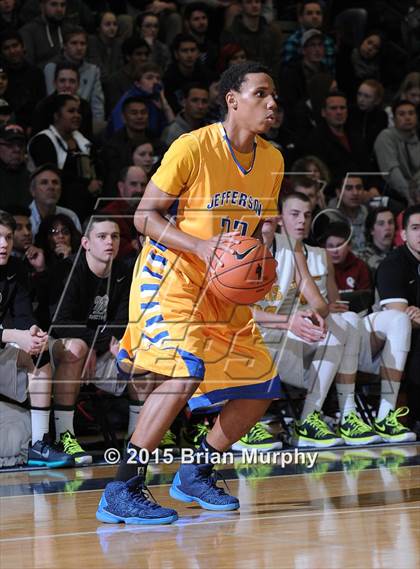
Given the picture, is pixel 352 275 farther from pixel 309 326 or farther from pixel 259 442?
pixel 309 326

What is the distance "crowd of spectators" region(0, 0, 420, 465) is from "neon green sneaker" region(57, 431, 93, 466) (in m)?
0.03

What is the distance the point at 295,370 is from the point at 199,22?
19.3 feet

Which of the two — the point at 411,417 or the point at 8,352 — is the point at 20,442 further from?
the point at 411,417

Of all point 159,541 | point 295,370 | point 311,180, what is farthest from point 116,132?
point 159,541

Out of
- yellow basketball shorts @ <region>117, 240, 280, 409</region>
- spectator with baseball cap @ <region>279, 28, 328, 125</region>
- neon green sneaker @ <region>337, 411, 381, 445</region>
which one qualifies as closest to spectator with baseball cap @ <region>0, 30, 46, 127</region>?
spectator with baseball cap @ <region>279, 28, 328, 125</region>

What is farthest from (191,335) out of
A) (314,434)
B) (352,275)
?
(352,275)

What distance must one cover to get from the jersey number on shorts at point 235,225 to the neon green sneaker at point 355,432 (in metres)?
2.79

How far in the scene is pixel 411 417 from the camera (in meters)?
8.01

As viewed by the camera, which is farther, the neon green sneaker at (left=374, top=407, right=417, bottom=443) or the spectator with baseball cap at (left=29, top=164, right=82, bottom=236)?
the spectator with baseball cap at (left=29, top=164, right=82, bottom=236)

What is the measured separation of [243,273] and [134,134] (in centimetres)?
543

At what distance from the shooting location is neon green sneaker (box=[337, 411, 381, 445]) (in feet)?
24.4

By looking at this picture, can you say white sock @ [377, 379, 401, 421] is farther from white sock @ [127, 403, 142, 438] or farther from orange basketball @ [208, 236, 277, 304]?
orange basketball @ [208, 236, 277, 304]

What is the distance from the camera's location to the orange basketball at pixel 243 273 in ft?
15.7

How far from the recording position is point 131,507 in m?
4.78
